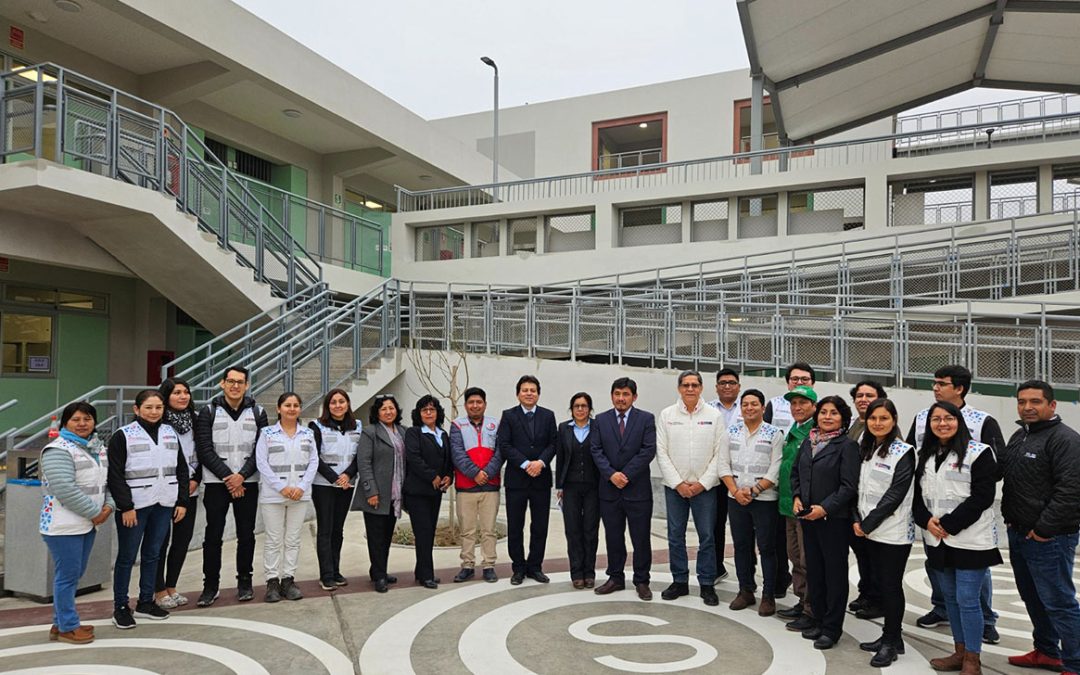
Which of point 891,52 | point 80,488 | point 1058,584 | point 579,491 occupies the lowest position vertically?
point 1058,584

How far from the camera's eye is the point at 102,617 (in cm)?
589

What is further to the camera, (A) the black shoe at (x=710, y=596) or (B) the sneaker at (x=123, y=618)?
(A) the black shoe at (x=710, y=596)

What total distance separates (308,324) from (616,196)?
33.6ft

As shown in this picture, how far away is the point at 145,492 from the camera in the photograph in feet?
18.3

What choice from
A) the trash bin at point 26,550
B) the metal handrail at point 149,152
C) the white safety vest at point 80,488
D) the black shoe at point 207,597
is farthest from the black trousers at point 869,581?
the metal handrail at point 149,152

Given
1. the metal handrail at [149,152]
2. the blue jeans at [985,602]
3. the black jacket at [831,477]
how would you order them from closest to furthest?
the black jacket at [831,477], the blue jeans at [985,602], the metal handrail at [149,152]

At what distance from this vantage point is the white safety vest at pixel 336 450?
256 inches

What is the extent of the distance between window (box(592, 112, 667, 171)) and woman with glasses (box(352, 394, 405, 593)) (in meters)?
23.1

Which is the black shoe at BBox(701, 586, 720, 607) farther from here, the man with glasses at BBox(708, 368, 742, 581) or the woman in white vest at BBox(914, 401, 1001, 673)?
the woman in white vest at BBox(914, 401, 1001, 673)

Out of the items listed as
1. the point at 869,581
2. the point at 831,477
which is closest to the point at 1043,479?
the point at 831,477

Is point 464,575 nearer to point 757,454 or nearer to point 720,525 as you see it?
point 720,525

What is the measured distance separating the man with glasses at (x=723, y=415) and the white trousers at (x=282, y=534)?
3488 mm

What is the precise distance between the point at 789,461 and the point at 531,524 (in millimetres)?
2436

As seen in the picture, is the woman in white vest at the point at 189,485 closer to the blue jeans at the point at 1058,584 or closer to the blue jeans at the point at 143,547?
the blue jeans at the point at 143,547
